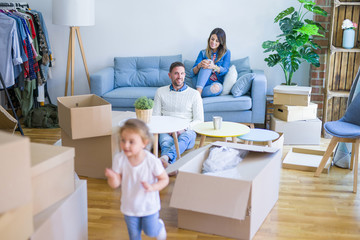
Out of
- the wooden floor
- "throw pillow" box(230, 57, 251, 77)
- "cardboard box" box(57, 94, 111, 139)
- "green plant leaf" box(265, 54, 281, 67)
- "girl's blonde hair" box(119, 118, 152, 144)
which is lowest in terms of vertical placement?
the wooden floor

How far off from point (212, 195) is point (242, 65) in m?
2.91

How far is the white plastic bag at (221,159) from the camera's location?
10.1 feet

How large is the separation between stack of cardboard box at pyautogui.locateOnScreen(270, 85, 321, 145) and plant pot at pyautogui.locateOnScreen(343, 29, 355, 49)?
0.64 m

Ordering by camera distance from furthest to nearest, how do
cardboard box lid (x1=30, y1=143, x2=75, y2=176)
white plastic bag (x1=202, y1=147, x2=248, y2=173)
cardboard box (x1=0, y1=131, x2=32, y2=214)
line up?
white plastic bag (x1=202, y1=147, x2=248, y2=173), cardboard box lid (x1=30, y1=143, x2=75, y2=176), cardboard box (x1=0, y1=131, x2=32, y2=214)

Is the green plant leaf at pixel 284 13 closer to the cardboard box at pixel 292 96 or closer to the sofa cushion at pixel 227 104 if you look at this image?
the cardboard box at pixel 292 96

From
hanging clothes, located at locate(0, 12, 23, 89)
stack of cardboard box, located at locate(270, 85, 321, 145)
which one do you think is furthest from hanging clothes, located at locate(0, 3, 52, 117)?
stack of cardboard box, located at locate(270, 85, 321, 145)

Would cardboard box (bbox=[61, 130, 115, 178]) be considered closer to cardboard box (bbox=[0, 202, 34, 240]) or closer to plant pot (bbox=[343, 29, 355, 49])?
cardboard box (bbox=[0, 202, 34, 240])

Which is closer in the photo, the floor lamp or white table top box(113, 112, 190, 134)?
white table top box(113, 112, 190, 134)

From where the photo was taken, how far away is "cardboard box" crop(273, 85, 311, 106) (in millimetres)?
4637

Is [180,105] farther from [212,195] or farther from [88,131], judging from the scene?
[212,195]

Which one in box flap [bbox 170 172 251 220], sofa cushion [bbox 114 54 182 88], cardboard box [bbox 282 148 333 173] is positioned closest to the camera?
box flap [bbox 170 172 251 220]

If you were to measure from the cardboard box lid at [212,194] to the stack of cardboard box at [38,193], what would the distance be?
55 centimetres

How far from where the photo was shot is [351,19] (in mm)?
4934

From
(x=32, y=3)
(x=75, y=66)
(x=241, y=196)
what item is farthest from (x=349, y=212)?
(x=32, y=3)
